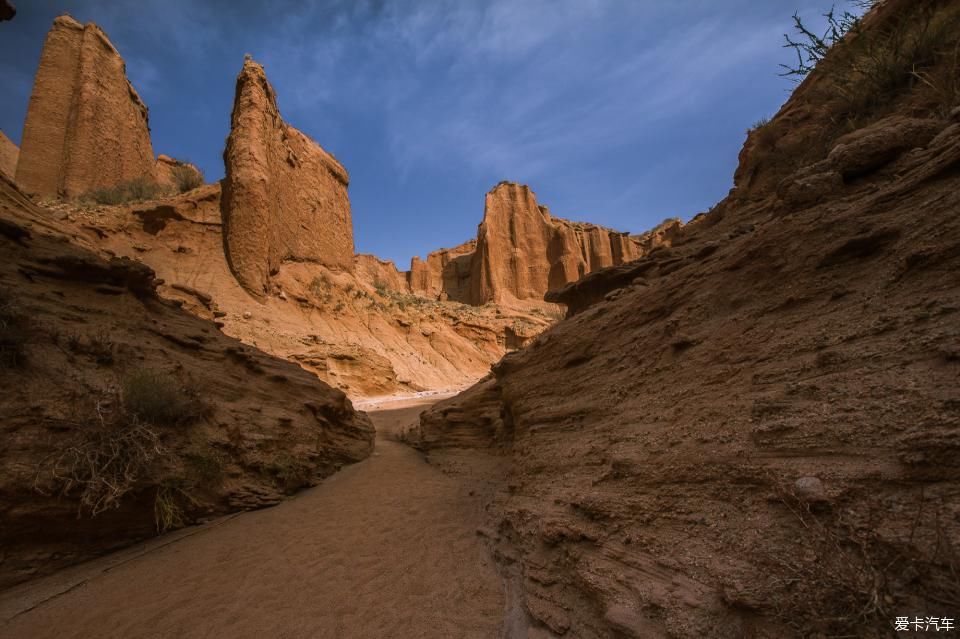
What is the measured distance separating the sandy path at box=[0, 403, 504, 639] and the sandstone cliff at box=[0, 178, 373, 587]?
431 millimetres

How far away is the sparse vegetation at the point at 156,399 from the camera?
461cm

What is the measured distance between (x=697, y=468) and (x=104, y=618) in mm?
4883

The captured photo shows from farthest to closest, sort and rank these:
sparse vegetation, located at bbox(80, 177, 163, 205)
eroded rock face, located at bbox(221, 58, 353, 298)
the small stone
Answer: sparse vegetation, located at bbox(80, 177, 163, 205) < eroded rock face, located at bbox(221, 58, 353, 298) < the small stone

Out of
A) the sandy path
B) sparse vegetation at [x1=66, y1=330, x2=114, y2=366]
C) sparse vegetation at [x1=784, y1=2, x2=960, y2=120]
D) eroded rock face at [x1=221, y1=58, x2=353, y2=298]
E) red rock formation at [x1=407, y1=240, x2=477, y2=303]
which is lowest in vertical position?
the sandy path

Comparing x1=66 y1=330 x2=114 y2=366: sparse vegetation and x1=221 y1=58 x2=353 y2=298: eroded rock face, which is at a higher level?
x1=221 y1=58 x2=353 y2=298: eroded rock face

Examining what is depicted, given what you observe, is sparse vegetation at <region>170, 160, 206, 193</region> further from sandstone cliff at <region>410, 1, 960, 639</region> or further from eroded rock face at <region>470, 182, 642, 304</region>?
eroded rock face at <region>470, 182, 642, 304</region>

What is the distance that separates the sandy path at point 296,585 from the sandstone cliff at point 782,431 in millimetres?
612

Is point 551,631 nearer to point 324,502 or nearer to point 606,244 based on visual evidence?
point 324,502

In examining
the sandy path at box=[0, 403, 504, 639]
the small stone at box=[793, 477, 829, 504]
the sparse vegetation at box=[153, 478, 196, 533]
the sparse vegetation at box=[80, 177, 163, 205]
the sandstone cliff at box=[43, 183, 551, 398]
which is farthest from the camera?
the sparse vegetation at box=[80, 177, 163, 205]

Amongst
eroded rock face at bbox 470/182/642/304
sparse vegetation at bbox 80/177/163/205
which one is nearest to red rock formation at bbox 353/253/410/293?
eroded rock face at bbox 470/182/642/304

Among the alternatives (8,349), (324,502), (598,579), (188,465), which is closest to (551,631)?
(598,579)

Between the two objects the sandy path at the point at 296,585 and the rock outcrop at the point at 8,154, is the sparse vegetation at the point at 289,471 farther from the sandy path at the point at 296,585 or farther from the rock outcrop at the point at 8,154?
the rock outcrop at the point at 8,154

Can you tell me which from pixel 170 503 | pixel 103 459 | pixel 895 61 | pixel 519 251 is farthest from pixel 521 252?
pixel 103 459

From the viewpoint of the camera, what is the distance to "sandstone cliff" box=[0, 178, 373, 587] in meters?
3.81
